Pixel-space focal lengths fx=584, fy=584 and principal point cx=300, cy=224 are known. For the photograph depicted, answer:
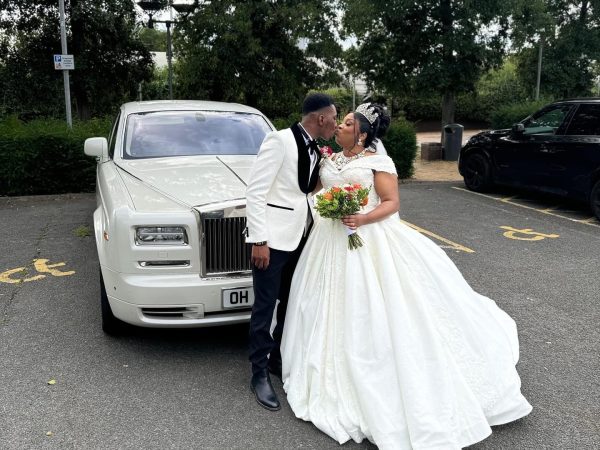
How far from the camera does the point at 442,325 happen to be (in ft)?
10.9

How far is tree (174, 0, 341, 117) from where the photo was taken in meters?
13.6

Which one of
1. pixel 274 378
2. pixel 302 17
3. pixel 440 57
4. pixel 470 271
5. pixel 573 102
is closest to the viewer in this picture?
pixel 274 378

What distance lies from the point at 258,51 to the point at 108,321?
34.4ft

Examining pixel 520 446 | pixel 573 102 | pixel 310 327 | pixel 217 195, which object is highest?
pixel 573 102

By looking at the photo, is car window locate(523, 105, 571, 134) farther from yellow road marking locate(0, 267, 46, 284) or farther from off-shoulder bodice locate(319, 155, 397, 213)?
yellow road marking locate(0, 267, 46, 284)

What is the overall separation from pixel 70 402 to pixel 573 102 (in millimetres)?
8625

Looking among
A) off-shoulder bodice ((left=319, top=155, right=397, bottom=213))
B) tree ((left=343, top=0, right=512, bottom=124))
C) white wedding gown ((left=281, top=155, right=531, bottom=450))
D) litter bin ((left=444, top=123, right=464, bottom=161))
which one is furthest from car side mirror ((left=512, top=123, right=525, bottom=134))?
off-shoulder bodice ((left=319, top=155, right=397, bottom=213))

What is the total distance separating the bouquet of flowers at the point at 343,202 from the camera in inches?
130

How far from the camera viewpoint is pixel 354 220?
335 cm

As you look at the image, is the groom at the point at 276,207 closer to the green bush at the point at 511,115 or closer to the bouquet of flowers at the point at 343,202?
the bouquet of flowers at the point at 343,202

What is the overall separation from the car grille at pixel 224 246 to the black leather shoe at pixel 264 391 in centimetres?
73

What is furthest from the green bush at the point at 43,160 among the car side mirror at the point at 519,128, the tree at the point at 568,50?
the tree at the point at 568,50

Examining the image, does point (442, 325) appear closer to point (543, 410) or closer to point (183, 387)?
point (543, 410)

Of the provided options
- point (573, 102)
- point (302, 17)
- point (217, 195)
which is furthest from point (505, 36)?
point (217, 195)
